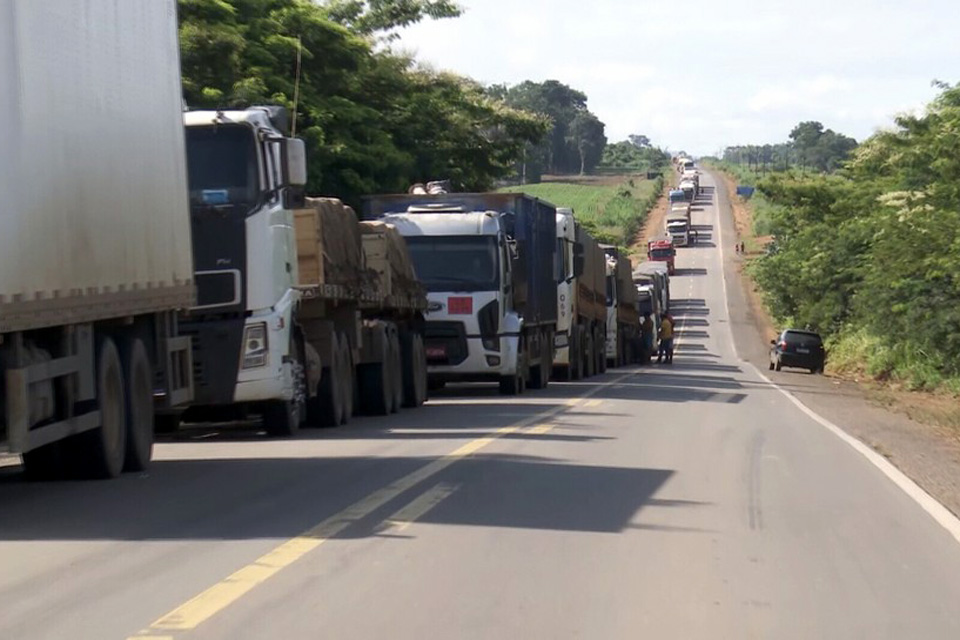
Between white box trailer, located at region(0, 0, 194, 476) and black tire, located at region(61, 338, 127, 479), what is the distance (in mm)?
15

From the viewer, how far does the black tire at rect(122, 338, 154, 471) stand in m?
13.3

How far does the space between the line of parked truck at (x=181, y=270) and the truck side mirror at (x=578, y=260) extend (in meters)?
7.29

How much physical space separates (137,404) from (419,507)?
334cm

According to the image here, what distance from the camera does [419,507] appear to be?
1111 cm

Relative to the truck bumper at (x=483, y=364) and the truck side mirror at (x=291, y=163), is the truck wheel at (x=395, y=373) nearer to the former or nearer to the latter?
the truck bumper at (x=483, y=364)

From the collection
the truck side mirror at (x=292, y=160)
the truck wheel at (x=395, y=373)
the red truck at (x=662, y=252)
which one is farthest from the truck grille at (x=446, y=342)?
the red truck at (x=662, y=252)

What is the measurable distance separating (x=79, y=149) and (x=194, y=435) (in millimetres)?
7594

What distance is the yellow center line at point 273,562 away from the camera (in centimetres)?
733

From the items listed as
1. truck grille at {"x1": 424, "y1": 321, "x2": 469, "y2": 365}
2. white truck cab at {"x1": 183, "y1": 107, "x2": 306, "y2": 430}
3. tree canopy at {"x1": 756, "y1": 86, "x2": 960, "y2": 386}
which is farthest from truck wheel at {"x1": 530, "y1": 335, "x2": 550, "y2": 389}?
white truck cab at {"x1": 183, "y1": 107, "x2": 306, "y2": 430}

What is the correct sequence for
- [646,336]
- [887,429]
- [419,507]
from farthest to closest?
1. [646,336]
2. [887,429]
3. [419,507]

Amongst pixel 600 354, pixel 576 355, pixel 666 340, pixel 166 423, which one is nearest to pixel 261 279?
pixel 166 423

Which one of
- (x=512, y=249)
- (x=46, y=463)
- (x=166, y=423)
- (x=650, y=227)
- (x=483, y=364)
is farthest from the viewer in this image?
(x=650, y=227)

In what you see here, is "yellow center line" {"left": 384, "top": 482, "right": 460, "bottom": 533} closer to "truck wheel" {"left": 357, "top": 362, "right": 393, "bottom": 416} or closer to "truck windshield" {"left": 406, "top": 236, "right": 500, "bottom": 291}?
"truck wheel" {"left": 357, "top": 362, "right": 393, "bottom": 416}

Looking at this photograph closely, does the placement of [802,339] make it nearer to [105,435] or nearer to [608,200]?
[105,435]
